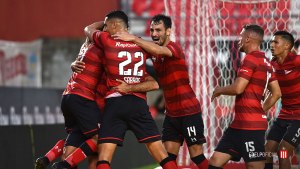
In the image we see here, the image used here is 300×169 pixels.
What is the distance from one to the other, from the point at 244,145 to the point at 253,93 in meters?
0.53

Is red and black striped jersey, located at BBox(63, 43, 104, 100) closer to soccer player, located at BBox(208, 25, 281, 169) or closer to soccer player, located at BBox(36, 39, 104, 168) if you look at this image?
soccer player, located at BBox(36, 39, 104, 168)

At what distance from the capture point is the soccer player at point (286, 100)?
9.36m

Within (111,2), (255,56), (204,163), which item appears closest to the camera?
(255,56)

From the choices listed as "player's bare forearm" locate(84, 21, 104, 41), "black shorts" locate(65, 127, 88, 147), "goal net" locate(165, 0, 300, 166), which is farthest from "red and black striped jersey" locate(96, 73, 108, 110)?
"goal net" locate(165, 0, 300, 166)

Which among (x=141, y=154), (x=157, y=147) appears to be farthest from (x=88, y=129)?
(x=141, y=154)

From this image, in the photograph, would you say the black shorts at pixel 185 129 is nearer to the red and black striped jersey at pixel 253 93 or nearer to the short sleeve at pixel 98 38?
the red and black striped jersey at pixel 253 93

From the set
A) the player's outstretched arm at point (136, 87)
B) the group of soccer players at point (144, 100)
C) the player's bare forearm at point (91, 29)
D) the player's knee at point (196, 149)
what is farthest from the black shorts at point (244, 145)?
the player's bare forearm at point (91, 29)

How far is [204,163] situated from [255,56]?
147 centimetres

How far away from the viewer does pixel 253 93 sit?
823 centimetres

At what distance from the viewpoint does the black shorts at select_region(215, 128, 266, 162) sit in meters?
8.19

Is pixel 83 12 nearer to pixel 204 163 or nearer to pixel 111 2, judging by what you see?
pixel 111 2

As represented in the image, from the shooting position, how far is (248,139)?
822 cm

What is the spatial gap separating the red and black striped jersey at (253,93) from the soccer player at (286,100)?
1.10 meters

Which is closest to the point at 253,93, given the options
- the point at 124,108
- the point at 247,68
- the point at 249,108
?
the point at 249,108
